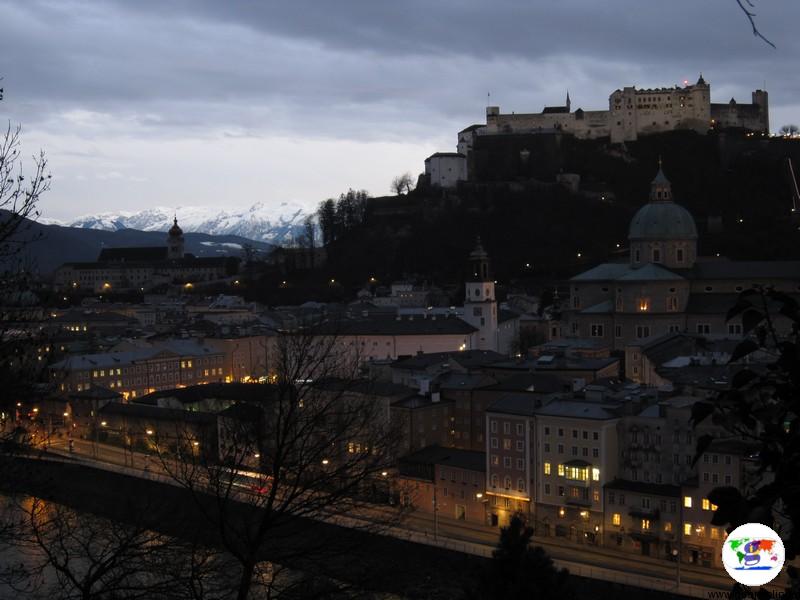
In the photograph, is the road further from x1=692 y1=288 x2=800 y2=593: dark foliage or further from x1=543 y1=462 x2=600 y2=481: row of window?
x1=692 y1=288 x2=800 y2=593: dark foliage

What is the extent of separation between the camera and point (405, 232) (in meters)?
53.3

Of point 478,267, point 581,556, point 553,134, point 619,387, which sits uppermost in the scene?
point 553,134

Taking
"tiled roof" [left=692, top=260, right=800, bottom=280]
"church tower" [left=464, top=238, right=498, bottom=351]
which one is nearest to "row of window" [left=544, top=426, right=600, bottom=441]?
"tiled roof" [left=692, top=260, right=800, bottom=280]

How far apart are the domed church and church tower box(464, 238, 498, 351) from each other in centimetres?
263

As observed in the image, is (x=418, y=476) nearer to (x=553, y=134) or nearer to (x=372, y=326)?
(x=372, y=326)

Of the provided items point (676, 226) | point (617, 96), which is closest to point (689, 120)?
point (617, 96)

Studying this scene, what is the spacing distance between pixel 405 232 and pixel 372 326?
62.6ft

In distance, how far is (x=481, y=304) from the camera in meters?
34.7

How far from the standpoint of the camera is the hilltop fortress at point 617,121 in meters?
56.2

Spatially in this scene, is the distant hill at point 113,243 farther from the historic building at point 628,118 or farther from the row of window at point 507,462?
the row of window at point 507,462

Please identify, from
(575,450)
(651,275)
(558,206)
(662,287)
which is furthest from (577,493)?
(558,206)

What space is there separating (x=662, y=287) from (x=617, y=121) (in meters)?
28.3

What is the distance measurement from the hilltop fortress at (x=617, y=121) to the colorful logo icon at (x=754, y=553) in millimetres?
53772

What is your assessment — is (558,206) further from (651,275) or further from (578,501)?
(578,501)
